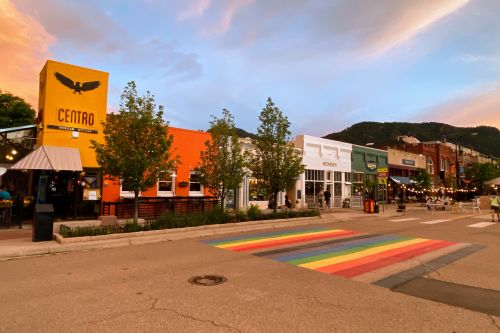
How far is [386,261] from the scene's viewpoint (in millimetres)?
8781

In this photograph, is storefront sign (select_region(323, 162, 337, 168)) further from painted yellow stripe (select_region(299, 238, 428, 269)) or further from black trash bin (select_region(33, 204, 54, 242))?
black trash bin (select_region(33, 204, 54, 242))

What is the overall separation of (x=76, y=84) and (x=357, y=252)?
50.3 ft

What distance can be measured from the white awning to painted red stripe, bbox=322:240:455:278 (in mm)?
12471

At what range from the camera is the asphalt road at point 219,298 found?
463 cm

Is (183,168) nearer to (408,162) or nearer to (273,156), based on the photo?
(273,156)

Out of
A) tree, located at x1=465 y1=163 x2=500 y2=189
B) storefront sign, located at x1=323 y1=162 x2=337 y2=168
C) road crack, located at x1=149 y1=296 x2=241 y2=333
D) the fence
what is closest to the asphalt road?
road crack, located at x1=149 y1=296 x2=241 y2=333

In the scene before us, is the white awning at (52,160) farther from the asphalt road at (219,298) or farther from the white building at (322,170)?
the white building at (322,170)

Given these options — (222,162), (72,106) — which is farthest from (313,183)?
(72,106)

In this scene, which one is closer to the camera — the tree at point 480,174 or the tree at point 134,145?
the tree at point 134,145

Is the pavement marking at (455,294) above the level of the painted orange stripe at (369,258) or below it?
below

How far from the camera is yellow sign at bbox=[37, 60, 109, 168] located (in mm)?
16188

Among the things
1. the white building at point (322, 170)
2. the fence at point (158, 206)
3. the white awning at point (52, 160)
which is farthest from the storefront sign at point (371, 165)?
the white awning at point (52, 160)

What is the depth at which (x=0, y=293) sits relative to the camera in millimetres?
6012

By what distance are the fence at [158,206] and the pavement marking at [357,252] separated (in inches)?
269
